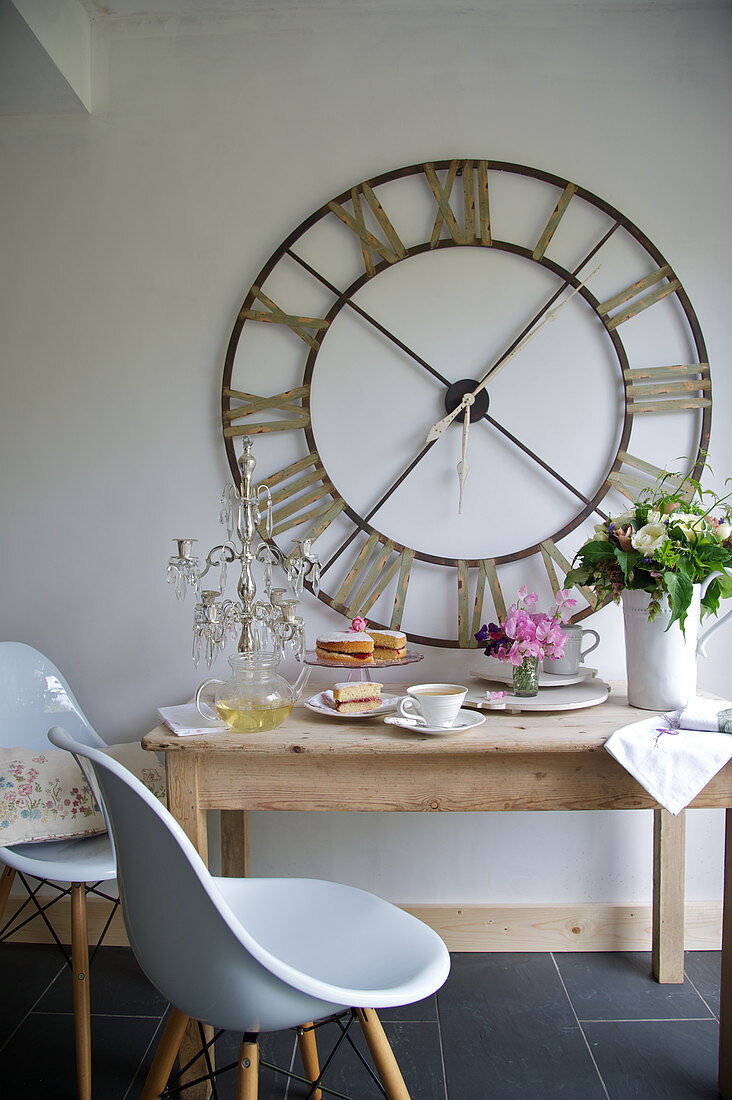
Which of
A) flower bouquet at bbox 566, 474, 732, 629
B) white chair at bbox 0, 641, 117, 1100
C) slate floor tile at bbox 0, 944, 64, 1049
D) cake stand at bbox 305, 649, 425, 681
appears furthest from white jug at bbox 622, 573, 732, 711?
slate floor tile at bbox 0, 944, 64, 1049

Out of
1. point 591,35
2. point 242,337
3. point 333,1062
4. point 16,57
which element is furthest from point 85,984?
point 591,35

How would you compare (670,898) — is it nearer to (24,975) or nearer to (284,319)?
(24,975)

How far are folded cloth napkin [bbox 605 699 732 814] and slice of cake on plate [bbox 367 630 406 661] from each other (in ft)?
1.81

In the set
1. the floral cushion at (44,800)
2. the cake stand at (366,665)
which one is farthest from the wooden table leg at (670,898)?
the floral cushion at (44,800)

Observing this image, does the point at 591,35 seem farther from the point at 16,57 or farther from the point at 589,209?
the point at 16,57

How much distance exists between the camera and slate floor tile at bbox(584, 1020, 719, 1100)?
1644 millimetres

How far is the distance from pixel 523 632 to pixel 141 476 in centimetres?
115

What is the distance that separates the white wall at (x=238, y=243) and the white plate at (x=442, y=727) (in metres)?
0.51

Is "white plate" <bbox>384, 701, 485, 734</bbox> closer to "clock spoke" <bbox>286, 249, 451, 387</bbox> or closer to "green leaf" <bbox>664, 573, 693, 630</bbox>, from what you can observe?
"green leaf" <bbox>664, 573, 693, 630</bbox>

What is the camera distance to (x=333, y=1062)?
1.77 metres

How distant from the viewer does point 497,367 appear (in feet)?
7.07

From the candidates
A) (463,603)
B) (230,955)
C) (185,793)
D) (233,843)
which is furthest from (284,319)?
(230,955)

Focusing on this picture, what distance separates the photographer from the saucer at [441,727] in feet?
5.18

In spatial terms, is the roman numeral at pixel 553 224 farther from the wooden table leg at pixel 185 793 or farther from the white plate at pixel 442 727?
the wooden table leg at pixel 185 793
